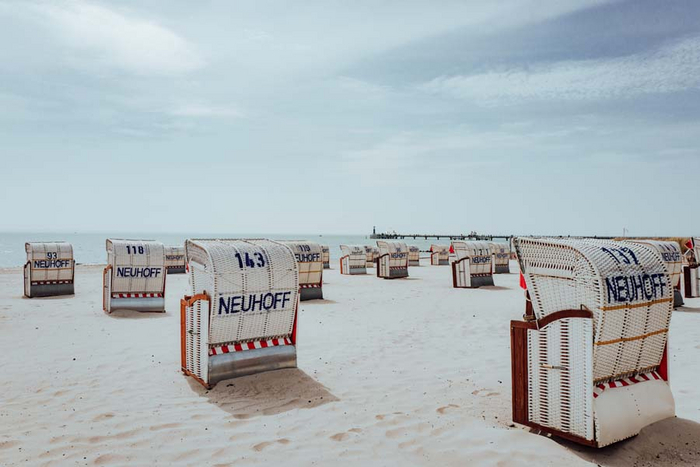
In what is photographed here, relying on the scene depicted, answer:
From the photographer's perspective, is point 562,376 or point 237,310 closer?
point 562,376

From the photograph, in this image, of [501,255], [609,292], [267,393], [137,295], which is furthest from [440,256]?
[609,292]

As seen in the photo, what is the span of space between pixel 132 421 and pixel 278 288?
9.82 ft

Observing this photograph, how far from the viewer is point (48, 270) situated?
20.2 metres

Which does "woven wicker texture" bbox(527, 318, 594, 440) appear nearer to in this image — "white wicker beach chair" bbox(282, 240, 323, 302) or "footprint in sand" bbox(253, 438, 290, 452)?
"footprint in sand" bbox(253, 438, 290, 452)

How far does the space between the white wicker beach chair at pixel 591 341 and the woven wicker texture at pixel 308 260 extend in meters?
13.4

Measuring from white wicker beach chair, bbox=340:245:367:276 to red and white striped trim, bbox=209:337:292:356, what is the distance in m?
23.5

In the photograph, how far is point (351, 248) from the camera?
108 ft

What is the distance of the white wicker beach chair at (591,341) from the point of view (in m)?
5.45

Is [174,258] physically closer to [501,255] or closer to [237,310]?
[501,255]

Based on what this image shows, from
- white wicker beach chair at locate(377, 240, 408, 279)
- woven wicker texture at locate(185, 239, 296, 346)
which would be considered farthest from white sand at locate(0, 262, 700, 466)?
white wicker beach chair at locate(377, 240, 408, 279)

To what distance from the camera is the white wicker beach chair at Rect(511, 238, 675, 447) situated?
5.45 m

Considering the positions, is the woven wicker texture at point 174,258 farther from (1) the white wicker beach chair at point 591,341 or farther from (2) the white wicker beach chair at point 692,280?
(1) the white wicker beach chair at point 591,341

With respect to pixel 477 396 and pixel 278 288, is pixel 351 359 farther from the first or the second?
pixel 477 396

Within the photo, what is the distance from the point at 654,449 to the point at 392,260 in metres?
23.3
